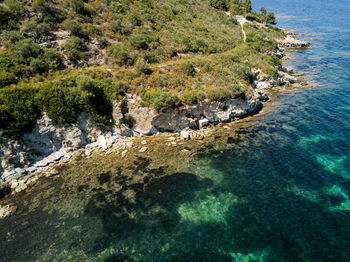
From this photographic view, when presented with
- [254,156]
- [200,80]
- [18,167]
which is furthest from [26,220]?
[200,80]

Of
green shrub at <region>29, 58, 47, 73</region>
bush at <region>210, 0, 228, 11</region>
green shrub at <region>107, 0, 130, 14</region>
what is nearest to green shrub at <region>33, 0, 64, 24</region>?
green shrub at <region>29, 58, 47, 73</region>

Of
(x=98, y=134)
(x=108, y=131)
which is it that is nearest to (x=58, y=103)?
(x=98, y=134)

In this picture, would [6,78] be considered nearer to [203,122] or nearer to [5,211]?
[5,211]

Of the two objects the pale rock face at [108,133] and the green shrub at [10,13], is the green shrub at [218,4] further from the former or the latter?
the green shrub at [10,13]

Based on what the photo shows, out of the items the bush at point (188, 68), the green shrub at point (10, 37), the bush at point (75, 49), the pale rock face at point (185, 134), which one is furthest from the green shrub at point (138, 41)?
the pale rock face at point (185, 134)

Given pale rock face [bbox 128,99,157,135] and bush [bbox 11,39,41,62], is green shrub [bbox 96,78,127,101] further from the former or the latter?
bush [bbox 11,39,41,62]
